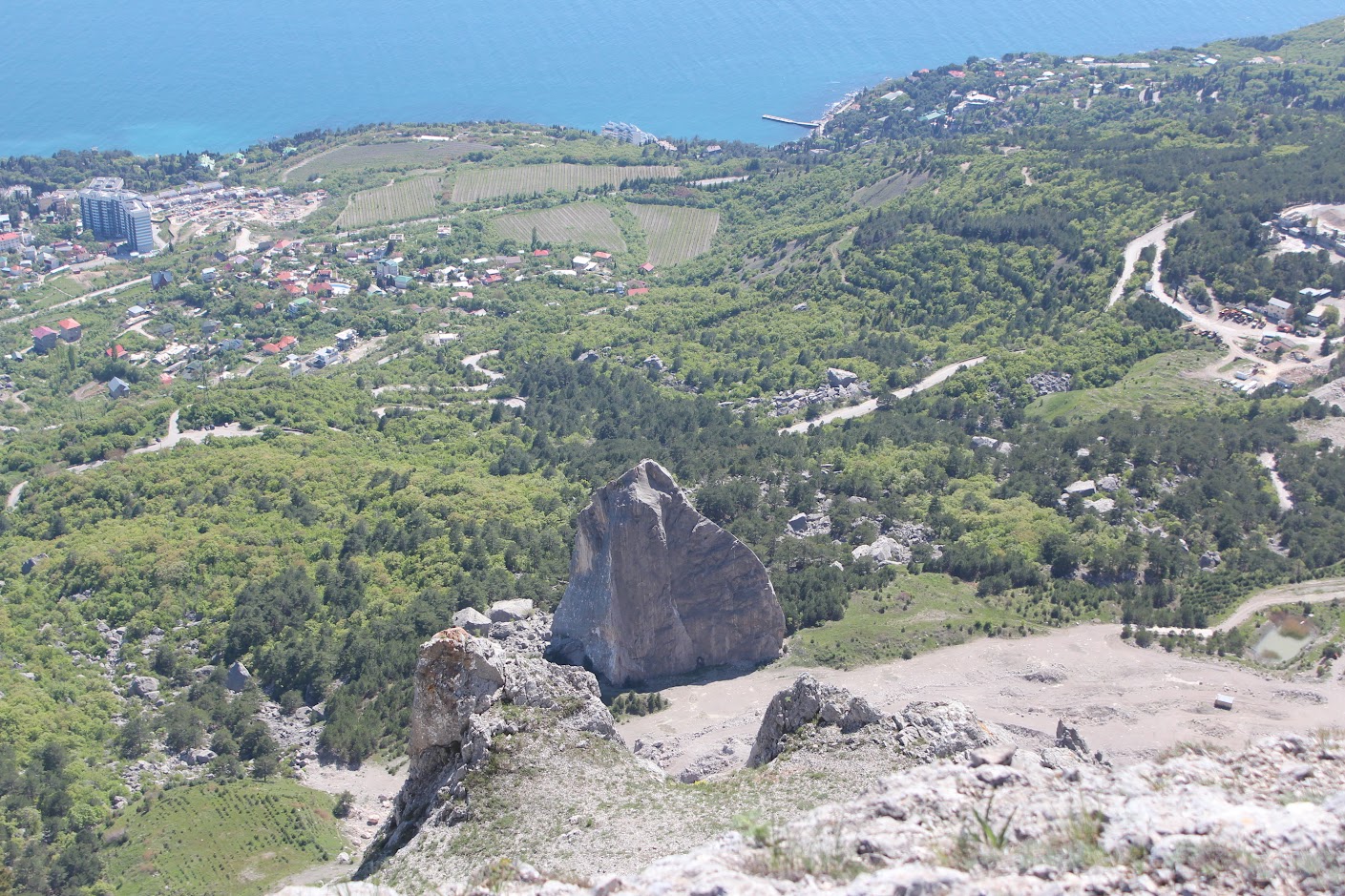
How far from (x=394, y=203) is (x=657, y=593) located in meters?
96.6

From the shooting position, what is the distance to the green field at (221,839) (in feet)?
96.4

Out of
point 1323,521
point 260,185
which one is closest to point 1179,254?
point 1323,521

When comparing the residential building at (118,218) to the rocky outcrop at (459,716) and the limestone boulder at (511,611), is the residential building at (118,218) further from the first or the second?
the rocky outcrop at (459,716)

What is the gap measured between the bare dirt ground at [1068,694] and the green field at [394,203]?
9363 centimetres

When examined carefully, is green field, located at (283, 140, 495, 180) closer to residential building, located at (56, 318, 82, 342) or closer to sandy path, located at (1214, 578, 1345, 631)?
residential building, located at (56, 318, 82, 342)

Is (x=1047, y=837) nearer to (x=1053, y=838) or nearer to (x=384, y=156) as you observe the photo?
(x=1053, y=838)

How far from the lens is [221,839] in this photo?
31.1m

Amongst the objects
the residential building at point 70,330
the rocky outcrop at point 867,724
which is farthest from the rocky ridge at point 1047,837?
the residential building at point 70,330

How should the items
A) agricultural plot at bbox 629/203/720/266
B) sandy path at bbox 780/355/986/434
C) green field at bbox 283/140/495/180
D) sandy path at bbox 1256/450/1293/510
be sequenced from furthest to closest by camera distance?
green field at bbox 283/140/495/180 → agricultural plot at bbox 629/203/720/266 → sandy path at bbox 780/355/986/434 → sandy path at bbox 1256/450/1293/510

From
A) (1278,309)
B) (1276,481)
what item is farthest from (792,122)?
(1276,481)

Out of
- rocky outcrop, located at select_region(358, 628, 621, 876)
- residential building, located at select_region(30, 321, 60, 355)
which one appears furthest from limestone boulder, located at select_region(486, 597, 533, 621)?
residential building, located at select_region(30, 321, 60, 355)

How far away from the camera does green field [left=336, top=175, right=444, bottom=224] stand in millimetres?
116938

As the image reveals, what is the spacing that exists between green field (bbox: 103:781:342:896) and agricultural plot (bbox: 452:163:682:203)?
3814 inches

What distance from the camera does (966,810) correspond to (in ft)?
43.9
